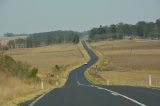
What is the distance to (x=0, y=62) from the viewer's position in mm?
39438

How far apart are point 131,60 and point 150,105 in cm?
12887

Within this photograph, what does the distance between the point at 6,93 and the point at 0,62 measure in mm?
16002

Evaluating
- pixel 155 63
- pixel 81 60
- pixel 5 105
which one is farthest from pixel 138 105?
pixel 81 60

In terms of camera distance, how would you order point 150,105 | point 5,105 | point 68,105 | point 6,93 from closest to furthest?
point 150,105 → point 68,105 → point 5,105 → point 6,93

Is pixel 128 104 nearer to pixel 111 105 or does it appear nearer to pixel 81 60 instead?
pixel 111 105

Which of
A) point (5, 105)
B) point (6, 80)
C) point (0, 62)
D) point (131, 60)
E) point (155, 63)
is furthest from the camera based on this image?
point (131, 60)

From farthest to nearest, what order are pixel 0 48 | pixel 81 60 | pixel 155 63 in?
1. pixel 81 60
2. pixel 155 63
3. pixel 0 48

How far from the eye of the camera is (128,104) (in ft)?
53.0

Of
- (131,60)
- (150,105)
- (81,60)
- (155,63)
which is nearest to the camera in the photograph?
(150,105)

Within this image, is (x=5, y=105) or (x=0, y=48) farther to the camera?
(x=0, y=48)

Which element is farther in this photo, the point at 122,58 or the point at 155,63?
the point at 122,58

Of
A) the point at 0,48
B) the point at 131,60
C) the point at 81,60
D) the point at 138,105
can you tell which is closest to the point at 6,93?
the point at 138,105

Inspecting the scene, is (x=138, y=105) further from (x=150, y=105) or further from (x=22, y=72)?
(x=22, y=72)

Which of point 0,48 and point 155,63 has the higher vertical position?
point 0,48
